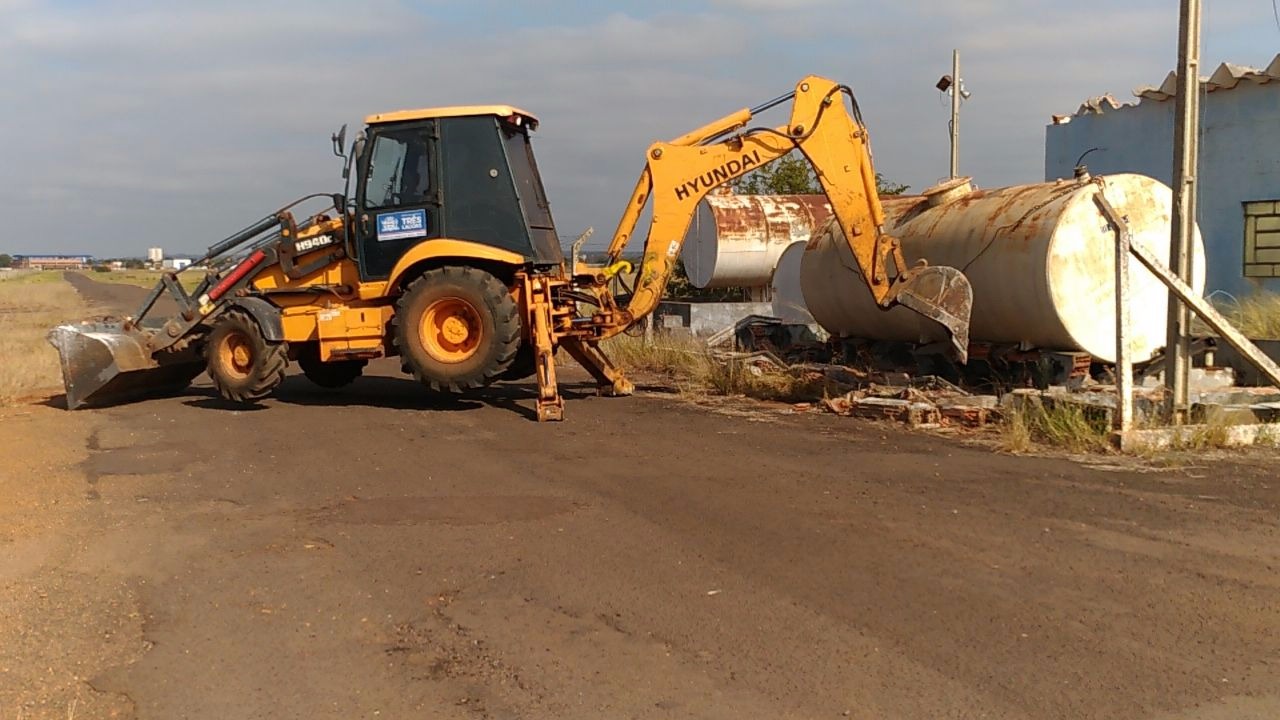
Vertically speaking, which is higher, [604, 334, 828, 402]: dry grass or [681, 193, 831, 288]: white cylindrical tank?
[681, 193, 831, 288]: white cylindrical tank

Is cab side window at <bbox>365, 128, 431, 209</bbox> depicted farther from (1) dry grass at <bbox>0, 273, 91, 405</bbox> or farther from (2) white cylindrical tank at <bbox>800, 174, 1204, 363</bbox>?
(1) dry grass at <bbox>0, 273, 91, 405</bbox>

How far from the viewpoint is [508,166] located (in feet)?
41.0

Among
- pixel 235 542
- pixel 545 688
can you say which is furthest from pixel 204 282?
pixel 545 688

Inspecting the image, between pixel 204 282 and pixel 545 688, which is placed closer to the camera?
pixel 545 688

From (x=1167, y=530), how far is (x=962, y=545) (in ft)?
4.39

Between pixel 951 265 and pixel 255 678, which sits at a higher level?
pixel 951 265

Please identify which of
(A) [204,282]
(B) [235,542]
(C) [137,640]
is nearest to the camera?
(C) [137,640]

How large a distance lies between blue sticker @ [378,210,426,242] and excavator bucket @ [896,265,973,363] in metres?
5.24

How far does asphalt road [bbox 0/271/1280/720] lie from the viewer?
469 cm

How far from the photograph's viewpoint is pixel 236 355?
528 inches

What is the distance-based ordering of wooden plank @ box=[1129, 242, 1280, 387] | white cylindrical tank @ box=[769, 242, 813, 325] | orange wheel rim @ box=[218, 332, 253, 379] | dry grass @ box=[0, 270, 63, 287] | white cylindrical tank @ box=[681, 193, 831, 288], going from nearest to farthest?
wooden plank @ box=[1129, 242, 1280, 387] < orange wheel rim @ box=[218, 332, 253, 379] < white cylindrical tank @ box=[769, 242, 813, 325] < white cylindrical tank @ box=[681, 193, 831, 288] < dry grass @ box=[0, 270, 63, 287]

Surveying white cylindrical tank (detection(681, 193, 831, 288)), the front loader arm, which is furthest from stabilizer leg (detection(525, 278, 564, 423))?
white cylindrical tank (detection(681, 193, 831, 288))

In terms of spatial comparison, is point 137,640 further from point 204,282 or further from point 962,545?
point 204,282

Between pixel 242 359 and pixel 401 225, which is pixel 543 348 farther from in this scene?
pixel 242 359
